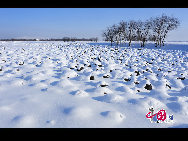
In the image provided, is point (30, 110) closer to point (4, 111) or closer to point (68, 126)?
point (4, 111)

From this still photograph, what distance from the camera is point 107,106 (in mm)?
3104

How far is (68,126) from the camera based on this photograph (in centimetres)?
240

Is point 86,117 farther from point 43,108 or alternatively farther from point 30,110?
point 30,110

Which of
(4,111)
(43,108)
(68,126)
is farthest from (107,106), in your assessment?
(4,111)

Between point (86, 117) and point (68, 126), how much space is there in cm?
37
